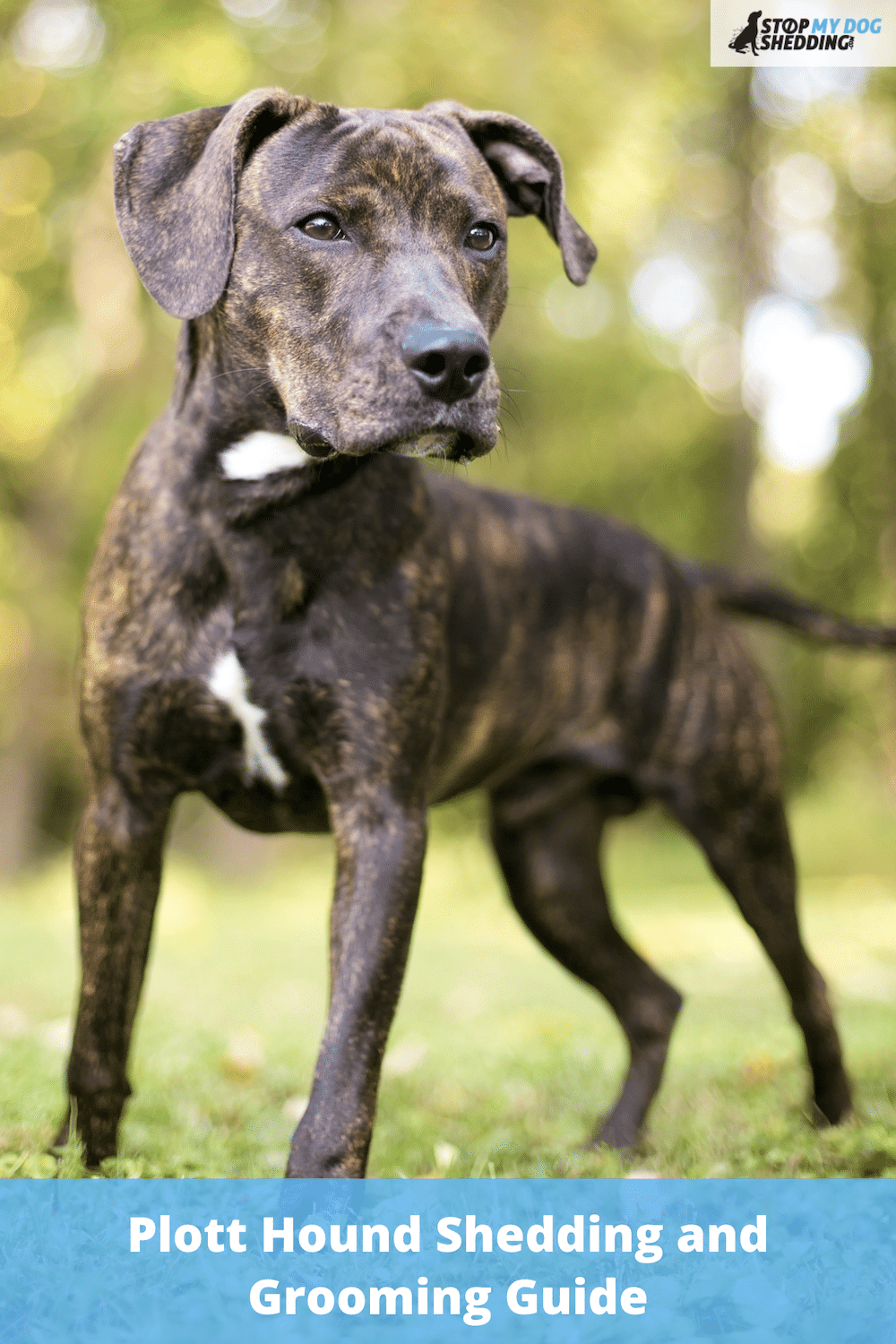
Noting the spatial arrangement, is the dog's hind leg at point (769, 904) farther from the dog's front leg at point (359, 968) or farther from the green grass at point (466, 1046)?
the dog's front leg at point (359, 968)

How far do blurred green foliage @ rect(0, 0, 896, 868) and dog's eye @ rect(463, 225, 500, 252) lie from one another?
727 centimetres

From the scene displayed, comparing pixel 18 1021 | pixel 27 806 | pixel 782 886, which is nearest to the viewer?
pixel 782 886

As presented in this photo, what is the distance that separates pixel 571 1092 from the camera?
4.62 meters

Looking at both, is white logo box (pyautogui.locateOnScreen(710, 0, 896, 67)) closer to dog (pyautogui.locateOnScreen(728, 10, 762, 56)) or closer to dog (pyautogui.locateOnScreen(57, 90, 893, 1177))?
dog (pyautogui.locateOnScreen(728, 10, 762, 56))

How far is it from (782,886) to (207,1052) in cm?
213

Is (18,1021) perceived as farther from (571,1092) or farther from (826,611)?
(826,611)

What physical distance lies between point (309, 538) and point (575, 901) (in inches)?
72.4

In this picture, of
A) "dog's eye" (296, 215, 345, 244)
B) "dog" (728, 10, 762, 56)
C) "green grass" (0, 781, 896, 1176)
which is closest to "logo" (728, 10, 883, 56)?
"dog" (728, 10, 762, 56)

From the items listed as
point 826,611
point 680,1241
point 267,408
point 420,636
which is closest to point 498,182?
point 267,408

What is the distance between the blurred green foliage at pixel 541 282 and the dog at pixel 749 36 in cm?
527

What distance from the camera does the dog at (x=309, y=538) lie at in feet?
8.92

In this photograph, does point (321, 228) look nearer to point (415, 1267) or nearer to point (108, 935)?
point (108, 935)

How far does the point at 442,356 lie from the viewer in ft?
8.39

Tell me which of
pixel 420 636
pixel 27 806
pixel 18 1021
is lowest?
pixel 27 806
